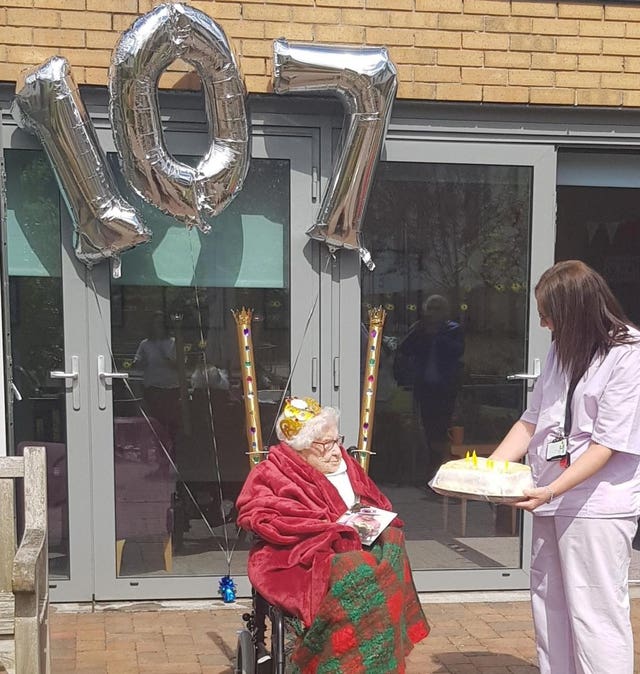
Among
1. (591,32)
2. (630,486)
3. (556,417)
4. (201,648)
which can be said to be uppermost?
(591,32)

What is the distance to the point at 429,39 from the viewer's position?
3896 mm

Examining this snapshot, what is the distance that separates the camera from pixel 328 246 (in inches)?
156

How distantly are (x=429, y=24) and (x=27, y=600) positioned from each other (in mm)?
3141

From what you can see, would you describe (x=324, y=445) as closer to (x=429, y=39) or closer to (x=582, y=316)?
(x=582, y=316)

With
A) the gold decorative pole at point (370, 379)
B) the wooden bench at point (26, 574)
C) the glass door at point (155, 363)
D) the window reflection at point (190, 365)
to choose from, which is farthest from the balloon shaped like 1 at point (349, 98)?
the wooden bench at point (26, 574)

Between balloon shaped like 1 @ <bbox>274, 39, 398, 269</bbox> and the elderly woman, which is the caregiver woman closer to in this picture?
the elderly woman

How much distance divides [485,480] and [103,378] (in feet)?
6.99

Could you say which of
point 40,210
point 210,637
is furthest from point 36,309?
point 210,637

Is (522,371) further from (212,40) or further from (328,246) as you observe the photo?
(212,40)

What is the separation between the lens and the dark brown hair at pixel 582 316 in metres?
2.56

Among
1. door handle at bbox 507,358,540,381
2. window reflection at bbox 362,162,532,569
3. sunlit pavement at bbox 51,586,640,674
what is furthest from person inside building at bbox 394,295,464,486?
sunlit pavement at bbox 51,586,640,674

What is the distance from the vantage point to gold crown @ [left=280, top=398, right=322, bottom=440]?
9.11ft

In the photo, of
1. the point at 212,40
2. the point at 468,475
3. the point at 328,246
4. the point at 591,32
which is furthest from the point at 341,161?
the point at 468,475

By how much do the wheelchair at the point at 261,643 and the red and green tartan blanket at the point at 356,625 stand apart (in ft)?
0.21
